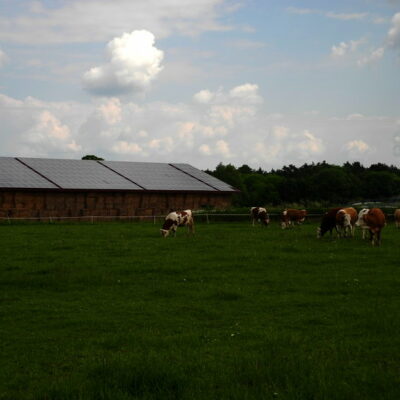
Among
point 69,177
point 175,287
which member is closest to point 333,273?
point 175,287

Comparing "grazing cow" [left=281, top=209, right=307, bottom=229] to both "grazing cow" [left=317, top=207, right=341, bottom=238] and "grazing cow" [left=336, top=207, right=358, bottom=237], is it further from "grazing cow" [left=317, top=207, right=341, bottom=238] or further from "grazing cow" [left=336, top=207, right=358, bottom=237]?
"grazing cow" [left=336, top=207, right=358, bottom=237]

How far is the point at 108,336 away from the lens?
408 inches

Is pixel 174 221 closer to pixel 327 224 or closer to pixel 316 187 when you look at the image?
Answer: pixel 327 224

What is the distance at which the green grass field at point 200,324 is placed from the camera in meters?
7.69

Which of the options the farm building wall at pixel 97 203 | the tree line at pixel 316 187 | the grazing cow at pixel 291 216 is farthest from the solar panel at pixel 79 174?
the tree line at pixel 316 187

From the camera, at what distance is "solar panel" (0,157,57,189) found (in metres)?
45.0

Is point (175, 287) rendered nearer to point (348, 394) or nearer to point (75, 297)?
point (75, 297)

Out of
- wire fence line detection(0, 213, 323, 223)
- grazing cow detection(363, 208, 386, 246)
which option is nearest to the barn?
wire fence line detection(0, 213, 323, 223)

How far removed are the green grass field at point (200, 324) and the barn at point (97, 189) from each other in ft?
79.5

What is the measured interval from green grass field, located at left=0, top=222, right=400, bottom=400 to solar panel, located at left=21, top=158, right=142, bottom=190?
88.8 ft

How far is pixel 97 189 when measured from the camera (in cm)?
4781

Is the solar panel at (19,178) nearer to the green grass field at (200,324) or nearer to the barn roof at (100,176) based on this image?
the barn roof at (100,176)

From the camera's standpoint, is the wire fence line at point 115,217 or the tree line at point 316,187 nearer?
the wire fence line at point 115,217

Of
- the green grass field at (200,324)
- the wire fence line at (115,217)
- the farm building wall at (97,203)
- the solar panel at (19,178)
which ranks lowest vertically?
the green grass field at (200,324)
